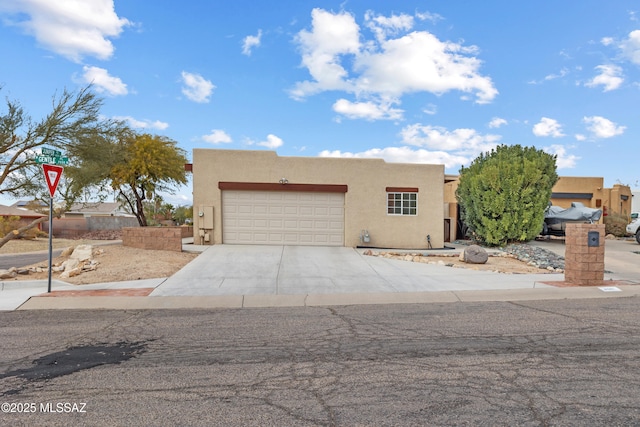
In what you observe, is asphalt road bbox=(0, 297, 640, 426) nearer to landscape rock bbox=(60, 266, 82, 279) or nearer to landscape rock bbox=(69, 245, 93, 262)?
landscape rock bbox=(60, 266, 82, 279)

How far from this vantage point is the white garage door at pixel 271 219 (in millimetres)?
18344

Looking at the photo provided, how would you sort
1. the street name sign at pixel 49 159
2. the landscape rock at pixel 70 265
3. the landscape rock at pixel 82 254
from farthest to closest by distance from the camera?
the landscape rock at pixel 82 254, the landscape rock at pixel 70 265, the street name sign at pixel 49 159

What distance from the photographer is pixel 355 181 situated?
61.4 feet

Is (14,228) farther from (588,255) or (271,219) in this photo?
(588,255)

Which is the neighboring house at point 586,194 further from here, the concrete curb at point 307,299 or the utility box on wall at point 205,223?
the utility box on wall at point 205,223

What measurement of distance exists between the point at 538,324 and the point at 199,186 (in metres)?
14.5

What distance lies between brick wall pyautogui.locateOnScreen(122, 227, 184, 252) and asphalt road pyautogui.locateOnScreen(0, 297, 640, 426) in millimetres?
8102

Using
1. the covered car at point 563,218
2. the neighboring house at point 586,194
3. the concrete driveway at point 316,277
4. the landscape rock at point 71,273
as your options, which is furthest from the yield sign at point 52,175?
the neighboring house at point 586,194

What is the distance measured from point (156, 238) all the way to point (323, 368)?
12.7 m

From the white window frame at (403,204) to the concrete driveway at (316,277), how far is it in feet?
13.6

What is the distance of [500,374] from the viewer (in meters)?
4.78

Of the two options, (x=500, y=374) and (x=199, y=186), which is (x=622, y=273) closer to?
(x=500, y=374)

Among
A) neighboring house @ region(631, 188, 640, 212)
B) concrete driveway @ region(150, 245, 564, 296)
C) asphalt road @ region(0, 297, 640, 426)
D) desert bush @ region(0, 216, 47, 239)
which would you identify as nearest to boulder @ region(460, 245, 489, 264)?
concrete driveway @ region(150, 245, 564, 296)

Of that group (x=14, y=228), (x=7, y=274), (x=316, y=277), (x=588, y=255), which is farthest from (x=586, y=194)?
(x=14, y=228)
